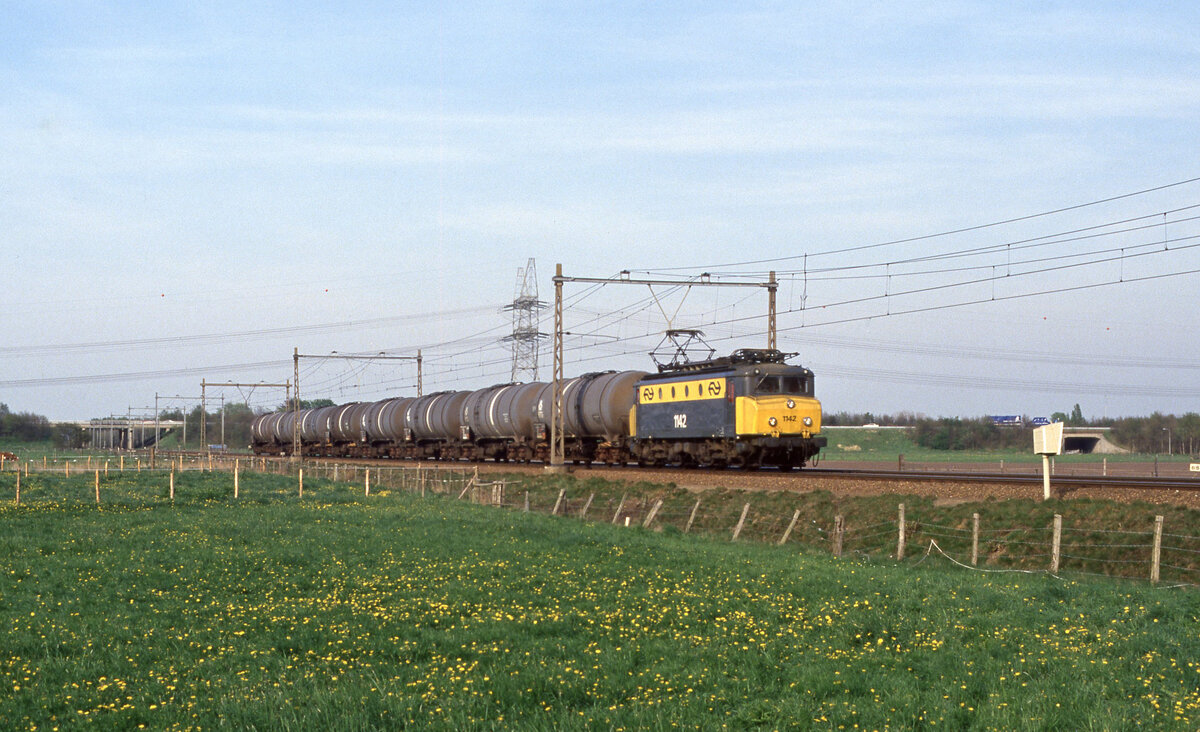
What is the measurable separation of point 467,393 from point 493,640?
47604 mm

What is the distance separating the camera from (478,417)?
5856 centimetres

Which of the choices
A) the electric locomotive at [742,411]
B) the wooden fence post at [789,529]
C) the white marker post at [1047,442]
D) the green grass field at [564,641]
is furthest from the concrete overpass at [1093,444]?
the green grass field at [564,641]

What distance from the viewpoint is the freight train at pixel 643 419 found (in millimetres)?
38781

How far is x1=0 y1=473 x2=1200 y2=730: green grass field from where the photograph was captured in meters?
11.4

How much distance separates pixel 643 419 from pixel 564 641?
29644 millimetres

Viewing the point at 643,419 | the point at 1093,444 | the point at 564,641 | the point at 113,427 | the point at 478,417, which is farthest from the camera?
the point at 113,427

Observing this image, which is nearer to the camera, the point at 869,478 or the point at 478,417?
the point at 869,478

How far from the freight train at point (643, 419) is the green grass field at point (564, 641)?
13.8 m

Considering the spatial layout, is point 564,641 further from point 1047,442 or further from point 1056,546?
point 1047,442

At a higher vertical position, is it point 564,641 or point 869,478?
point 869,478

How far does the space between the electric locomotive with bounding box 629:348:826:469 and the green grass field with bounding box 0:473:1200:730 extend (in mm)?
13366

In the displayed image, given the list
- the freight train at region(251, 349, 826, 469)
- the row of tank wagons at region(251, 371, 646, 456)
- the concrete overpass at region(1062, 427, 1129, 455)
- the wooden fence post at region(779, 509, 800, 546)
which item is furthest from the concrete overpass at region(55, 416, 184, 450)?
the wooden fence post at region(779, 509, 800, 546)

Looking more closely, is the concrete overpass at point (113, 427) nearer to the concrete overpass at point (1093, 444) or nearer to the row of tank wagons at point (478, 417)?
the row of tank wagons at point (478, 417)

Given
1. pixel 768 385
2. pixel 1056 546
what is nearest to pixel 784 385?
pixel 768 385
